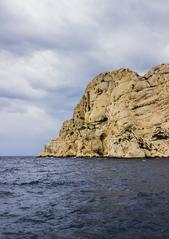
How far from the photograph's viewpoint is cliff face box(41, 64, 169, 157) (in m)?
134

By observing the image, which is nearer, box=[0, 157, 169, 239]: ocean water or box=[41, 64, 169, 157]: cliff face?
box=[0, 157, 169, 239]: ocean water

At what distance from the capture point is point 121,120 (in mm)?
147750

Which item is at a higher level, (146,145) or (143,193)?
(146,145)

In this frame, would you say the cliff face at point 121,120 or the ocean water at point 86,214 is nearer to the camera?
the ocean water at point 86,214

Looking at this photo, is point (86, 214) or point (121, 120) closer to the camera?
point (86, 214)

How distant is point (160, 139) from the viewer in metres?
133

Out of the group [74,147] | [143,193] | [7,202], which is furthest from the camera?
[74,147]

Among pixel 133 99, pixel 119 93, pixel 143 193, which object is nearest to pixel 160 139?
pixel 133 99

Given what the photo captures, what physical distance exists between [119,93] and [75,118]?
104ft

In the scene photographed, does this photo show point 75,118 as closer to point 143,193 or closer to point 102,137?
point 102,137

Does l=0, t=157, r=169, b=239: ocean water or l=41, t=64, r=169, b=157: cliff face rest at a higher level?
l=41, t=64, r=169, b=157: cliff face

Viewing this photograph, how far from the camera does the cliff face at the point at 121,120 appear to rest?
134m

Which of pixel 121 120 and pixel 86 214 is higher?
pixel 121 120

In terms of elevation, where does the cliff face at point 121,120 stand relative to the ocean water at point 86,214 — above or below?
above
